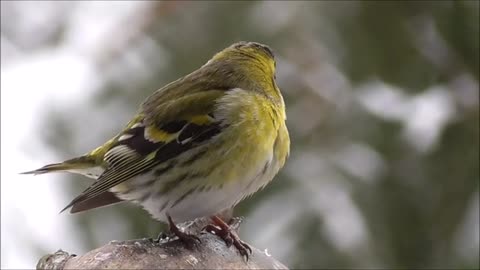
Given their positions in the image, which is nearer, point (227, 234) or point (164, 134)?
point (227, 234)

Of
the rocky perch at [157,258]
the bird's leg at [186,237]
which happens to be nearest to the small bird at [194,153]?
the bird's leg at [186,237]

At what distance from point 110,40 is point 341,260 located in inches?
36.1

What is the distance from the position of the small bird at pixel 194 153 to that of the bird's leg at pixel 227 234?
0.02 metres

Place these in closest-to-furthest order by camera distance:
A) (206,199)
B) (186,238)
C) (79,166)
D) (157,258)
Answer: (157,258) < (186,238) < (206,199) < (79,166)

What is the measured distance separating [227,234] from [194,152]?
27 centimetres

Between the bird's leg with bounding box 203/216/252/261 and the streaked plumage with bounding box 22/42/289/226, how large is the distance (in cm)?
9

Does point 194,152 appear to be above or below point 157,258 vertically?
above

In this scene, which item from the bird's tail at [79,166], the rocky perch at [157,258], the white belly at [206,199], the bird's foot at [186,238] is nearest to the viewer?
the rocky perch at [157,258]

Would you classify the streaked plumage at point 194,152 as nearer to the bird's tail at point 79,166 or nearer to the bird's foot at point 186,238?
the bird's tail at point 79,166

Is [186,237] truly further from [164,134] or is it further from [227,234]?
[164,134]

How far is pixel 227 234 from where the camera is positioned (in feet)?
5.37

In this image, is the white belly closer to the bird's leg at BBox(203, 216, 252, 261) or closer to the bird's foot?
the bird's leg at BBox(203, 216, 252, 261)

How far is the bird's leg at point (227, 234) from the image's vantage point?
59.6 inches

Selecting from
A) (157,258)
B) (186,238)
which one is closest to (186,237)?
(186,238)
